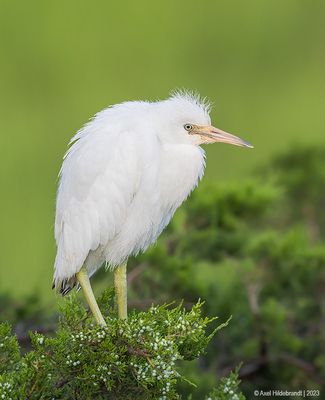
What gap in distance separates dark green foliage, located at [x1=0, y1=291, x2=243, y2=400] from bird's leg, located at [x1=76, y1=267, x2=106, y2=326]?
0.31 m

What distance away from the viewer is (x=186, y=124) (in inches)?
208

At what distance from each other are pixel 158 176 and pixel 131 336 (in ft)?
4.27

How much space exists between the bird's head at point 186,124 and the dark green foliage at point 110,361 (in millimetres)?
1256

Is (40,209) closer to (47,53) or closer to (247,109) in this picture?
(247,109)

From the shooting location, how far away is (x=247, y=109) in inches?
791

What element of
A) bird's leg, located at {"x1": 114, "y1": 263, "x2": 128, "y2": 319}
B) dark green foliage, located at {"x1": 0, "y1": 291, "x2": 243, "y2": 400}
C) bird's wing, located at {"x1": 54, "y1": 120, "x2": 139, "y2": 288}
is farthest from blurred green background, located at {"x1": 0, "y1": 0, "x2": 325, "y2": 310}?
dark green foliage, located at {"x1": 0, "y1": 291, "x2": 243, "y2": 400}

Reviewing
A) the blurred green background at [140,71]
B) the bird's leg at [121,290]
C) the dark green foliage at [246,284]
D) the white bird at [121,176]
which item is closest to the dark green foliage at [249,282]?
the dark green foliage at [246,284]

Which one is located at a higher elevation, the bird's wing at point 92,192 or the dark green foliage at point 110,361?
the bird's wing at point 92,192

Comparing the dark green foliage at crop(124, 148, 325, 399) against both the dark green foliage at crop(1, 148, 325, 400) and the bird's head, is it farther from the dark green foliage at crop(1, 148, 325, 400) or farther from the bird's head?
the bird's head

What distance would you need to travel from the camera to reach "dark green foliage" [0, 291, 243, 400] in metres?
4.09

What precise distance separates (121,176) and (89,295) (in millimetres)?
597

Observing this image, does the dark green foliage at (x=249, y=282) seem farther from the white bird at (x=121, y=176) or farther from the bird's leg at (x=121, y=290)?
the white bird at (x=121, y=176)

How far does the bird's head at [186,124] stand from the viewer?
5.25 metres

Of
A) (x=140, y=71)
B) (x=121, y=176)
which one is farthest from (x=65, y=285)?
(x=140, y=71)
